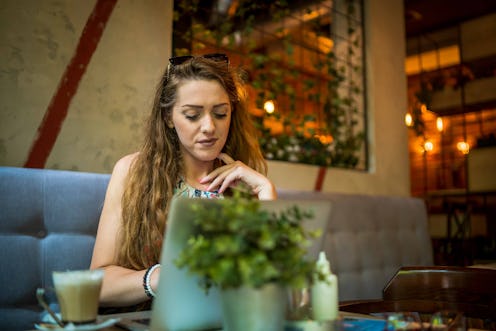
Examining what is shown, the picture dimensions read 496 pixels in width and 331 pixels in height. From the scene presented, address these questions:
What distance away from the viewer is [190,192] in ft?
5.55

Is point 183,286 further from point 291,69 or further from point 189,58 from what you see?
point 291,69

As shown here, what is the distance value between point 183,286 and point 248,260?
0.55 ft

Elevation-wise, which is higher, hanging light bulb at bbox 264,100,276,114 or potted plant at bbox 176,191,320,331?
hanging light bulb at bbox 264,100,276,114

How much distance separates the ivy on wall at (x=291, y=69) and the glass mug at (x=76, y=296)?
1.71 metres

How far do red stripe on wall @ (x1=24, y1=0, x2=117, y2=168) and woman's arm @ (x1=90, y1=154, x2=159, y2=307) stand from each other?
0.40 m

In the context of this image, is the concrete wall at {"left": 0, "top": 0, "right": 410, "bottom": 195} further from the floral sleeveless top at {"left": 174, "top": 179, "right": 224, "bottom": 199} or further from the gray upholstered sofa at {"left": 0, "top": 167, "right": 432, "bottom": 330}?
the floral sleeveless top at {"left": 174, "top": 179, "right": 224, "bottom": 199}

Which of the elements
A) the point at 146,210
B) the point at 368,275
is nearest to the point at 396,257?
the point at 368,275

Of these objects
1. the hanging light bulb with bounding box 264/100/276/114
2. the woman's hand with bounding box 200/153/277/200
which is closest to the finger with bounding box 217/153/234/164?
the woman's hand with bounding box 200/153/277/200

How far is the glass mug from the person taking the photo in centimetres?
79

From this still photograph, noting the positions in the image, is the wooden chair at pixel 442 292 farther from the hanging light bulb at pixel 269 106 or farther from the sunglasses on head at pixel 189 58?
the hanging light bulb at pixel 269 106

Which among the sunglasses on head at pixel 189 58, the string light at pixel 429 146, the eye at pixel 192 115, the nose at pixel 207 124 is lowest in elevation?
the nose at pixel 207 124

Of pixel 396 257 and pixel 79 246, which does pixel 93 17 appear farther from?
pixel 396 257

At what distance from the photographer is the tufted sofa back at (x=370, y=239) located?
8.61ft

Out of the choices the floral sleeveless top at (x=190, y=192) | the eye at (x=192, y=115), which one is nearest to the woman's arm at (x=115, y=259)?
the floral sleeveless top at (x=190, y=192)
